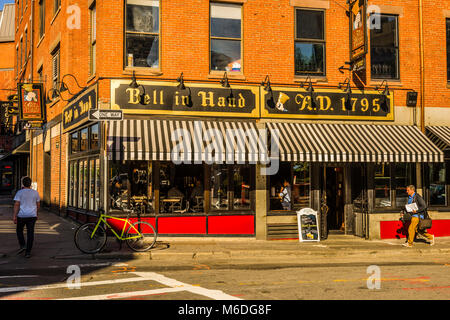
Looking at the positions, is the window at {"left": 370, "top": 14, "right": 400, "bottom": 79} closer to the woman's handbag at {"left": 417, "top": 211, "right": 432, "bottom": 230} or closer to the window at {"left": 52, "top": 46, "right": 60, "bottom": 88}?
the woman's handbag at {"left": 417, "top": 211, "right": 432, "bottom": 230}

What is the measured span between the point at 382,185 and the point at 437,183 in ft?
7.01

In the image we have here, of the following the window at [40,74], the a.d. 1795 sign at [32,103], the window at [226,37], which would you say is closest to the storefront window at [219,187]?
the window at [226,37]

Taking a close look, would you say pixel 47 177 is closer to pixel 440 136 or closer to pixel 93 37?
pixel 93 37

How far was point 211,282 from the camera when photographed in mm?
8852

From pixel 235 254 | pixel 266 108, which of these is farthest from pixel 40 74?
pixel 235 254

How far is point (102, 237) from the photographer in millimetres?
12188

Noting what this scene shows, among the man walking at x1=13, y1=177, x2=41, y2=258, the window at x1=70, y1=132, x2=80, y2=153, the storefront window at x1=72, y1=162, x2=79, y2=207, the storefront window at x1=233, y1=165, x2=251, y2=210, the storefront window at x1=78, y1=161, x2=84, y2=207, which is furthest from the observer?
the storefront window at x1=72, y1=162, x2=79, y2=207

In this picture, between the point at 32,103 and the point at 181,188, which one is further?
the point at 32,103

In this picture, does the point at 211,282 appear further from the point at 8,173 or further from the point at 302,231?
the point at 8,173

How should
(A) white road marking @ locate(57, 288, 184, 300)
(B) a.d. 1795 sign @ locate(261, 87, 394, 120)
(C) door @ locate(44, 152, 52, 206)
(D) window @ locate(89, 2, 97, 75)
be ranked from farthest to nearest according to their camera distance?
(C) door @ locate(44, 152, 52, 206) < (D) window @ locate(89, 2, 97, 75) < (B) a.d. 1795 sign @ locate(261, 87, 394, 120) < (A) white road marking @ locate(57, 288, 184, 300)

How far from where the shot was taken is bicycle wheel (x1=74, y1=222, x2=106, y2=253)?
12086mm

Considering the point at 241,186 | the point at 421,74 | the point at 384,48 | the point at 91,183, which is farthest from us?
the point at 421,74

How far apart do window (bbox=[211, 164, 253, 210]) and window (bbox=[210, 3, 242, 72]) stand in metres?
3.20

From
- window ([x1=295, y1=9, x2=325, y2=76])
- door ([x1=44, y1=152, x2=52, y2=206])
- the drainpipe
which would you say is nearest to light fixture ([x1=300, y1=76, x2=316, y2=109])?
window ([x1=295, y1=9, x2=325, y2=76])
